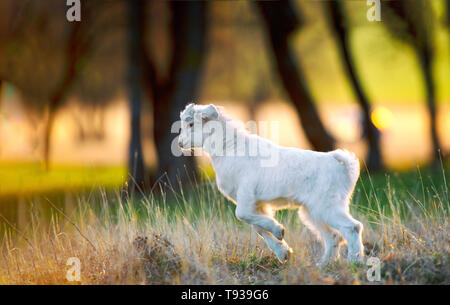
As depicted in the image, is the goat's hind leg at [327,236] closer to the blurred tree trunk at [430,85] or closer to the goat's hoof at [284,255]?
the goat's hoof at [284,255]

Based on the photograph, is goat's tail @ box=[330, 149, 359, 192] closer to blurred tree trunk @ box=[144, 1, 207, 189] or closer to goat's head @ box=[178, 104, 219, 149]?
goat's head @ box=[178, 104, 219, 149]

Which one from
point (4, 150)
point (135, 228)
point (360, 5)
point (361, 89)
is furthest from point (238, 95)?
point (135, 228)

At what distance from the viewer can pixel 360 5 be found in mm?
21641

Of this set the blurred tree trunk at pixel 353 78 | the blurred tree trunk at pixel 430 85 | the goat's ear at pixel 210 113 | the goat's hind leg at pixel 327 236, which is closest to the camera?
the goat's ear at pixel 210 113

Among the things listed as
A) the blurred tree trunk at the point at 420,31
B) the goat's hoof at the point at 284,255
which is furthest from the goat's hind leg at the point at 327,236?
the blurred tree trunk at the point at 420,31

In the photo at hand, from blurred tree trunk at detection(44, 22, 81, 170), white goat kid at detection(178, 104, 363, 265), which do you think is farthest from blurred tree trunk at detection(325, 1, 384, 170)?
white goat kid at detection(178, 104, 363, 265)

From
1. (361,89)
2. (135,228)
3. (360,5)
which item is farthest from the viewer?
(360,5)

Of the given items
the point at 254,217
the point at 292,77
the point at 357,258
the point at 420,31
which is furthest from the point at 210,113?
the point at 420,31

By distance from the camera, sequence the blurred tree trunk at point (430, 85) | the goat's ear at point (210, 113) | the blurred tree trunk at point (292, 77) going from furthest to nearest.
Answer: the blurred tree trunk at point (430, 85) → the blurred tree trunk at point (292, 77) → the goat's ear at point (210, 113)

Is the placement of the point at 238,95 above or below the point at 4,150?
above

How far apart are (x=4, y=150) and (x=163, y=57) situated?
10.3m

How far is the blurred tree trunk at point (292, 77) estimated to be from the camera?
16.3 m

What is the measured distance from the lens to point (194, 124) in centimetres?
661
